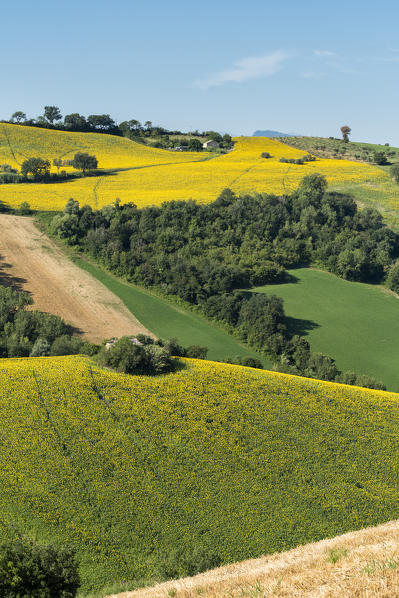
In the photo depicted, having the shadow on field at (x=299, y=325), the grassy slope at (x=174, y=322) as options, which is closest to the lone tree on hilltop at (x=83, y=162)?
the grassy slope at (x=174, y=322)

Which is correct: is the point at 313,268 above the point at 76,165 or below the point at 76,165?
below

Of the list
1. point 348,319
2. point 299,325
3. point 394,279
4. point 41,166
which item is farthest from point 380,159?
point 299,325

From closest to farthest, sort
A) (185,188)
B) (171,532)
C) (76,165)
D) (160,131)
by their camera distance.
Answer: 1. (171,532)
2. (185,188)
3. (76,165)
4. (160,131)

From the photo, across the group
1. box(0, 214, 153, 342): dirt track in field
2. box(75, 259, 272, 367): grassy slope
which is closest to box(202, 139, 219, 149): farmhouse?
box(0, 214, 153, 342): dirt track in field

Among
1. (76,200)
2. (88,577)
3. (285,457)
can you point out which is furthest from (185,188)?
(88,577)

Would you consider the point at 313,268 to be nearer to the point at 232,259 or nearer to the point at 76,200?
the point at 232,259

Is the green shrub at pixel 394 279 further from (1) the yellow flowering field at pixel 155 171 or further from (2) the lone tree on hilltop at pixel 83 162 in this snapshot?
(2) the lone tree on hilltop at pixel 83 162
